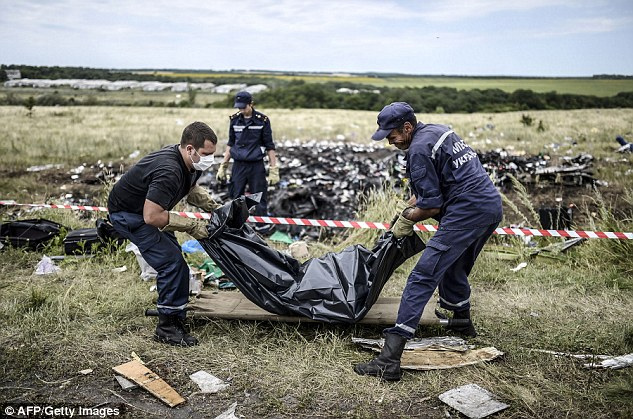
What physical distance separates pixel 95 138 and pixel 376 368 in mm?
14106

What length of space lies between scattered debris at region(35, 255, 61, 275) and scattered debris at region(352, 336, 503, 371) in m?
3.20

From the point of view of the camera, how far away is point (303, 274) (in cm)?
374

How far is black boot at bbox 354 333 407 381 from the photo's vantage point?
3.11 m

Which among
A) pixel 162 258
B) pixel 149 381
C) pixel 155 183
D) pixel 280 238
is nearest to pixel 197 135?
pixel 155 183

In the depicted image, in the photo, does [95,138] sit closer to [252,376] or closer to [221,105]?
[252,376]

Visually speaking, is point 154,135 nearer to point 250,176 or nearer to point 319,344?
point 250,176

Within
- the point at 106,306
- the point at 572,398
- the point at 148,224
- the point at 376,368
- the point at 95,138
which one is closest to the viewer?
Answer: the point at 572,398

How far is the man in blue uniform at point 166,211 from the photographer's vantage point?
3.24 m

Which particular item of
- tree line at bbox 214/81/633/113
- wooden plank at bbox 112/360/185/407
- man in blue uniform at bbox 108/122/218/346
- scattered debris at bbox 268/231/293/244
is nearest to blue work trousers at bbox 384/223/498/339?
wooden plank at bbox 112/360/185/407

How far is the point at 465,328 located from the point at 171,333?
7.04 ft

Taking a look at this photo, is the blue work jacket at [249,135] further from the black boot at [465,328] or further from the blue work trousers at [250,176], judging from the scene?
the black boot at [465,328]

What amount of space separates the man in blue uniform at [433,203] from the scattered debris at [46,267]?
3344mm

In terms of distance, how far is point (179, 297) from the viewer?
355 cm

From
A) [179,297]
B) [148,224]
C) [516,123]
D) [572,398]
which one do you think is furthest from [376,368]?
[516,123]
